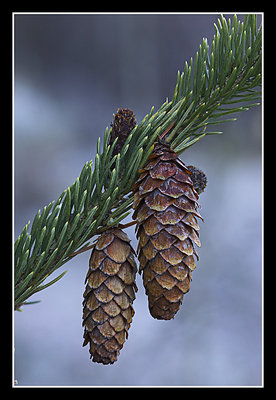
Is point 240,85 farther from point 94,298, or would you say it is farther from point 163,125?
point 94,298

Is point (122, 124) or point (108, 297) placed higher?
point (122, 124)

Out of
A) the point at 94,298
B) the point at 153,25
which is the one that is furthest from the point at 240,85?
the point at 153,25

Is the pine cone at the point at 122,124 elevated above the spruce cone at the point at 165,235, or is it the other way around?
the pine cone at the point at 122,124

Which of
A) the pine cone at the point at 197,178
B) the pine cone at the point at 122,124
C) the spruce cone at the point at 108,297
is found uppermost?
the pine cone at the point at 122,124

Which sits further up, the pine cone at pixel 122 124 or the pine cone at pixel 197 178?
the pine cone at pixel 122 124
